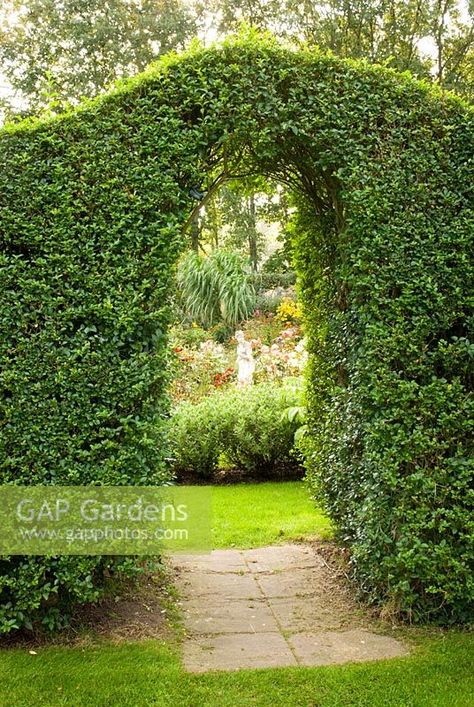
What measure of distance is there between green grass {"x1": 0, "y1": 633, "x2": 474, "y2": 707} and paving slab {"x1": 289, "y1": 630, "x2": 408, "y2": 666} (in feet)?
0.33

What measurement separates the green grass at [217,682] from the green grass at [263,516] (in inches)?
85.7

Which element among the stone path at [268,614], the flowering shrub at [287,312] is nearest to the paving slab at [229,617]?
the stone path at [268,614]

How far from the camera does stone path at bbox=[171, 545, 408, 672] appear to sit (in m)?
3.46

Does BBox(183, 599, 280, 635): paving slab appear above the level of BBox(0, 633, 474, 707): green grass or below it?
below

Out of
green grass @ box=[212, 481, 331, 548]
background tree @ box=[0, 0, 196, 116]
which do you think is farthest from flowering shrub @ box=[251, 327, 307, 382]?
background tree @ box=[0, 0, 196, 116]

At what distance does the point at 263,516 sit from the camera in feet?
20.7

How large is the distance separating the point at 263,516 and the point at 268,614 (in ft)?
7.41

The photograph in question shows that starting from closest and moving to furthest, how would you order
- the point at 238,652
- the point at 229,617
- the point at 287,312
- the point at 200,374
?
the point at 238,652 → the point at 229,617 → the point at 287,312 → the point at 200,374

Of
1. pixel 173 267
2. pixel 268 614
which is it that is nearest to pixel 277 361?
pixel 268 614

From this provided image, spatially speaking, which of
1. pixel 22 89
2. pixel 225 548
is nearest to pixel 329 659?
pixel 225 548

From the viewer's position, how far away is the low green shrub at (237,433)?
7613mm

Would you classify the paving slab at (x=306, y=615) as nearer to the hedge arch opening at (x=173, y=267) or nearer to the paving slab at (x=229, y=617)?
the paving slab at (x=229, y=617)

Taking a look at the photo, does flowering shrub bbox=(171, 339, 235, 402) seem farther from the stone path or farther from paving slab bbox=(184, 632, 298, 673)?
paving slab bbox=(184, 632, 298, 673)

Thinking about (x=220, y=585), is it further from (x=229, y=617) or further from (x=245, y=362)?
(x=245, y=362)
